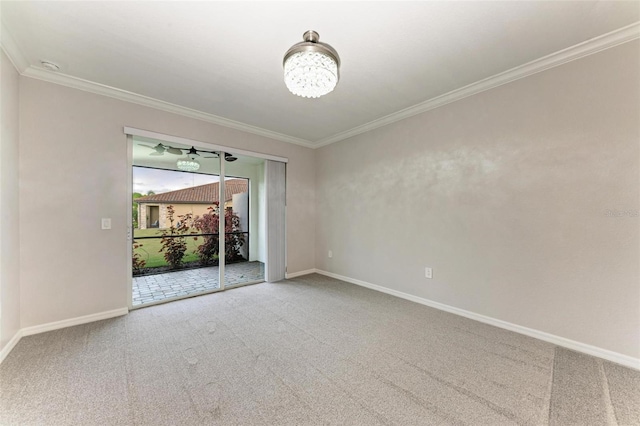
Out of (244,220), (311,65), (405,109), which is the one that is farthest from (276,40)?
(244,220)

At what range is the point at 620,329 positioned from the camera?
1.97 metres

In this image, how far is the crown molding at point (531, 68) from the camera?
195 centimetres

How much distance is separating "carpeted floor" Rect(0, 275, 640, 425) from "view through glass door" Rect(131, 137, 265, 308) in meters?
1.15

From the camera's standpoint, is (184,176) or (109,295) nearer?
(109,295)

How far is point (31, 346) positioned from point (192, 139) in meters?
2.68

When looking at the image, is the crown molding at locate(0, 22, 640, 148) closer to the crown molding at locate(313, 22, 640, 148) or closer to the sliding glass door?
the crown molding at locate(313, 22, 640, 148)

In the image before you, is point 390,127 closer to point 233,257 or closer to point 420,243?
point 420,243

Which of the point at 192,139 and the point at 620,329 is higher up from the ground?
the point at 192,139

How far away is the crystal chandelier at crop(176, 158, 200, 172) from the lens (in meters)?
3.87

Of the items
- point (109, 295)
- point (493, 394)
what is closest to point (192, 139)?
point (109, 295)

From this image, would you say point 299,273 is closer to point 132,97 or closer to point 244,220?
point 244,220

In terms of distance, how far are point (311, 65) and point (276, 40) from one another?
62cm

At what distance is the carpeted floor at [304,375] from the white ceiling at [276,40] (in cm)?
263

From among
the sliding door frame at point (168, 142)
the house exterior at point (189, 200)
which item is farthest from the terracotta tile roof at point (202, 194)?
the sliding door frame at point (168, 142)
